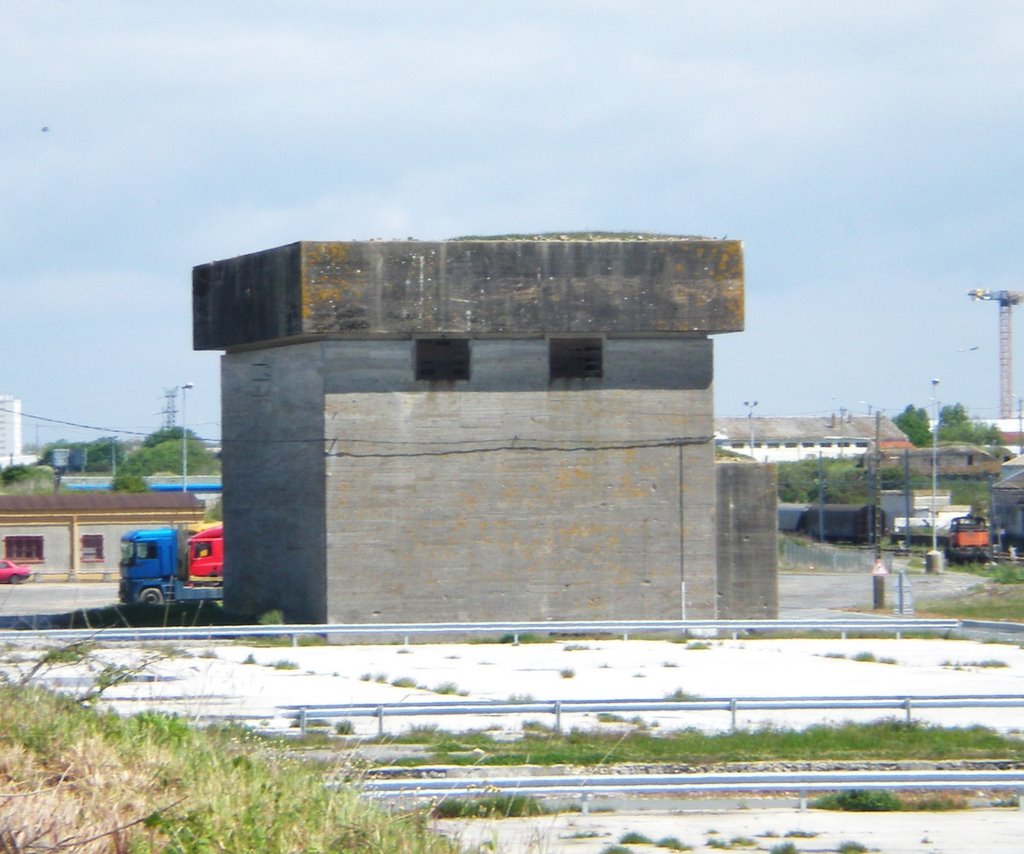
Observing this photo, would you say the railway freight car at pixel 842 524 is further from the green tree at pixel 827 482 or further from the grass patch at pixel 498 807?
the grass patch at pixel 498 807

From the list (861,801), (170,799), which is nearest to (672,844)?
(861,801)

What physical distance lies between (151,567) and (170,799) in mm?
41086

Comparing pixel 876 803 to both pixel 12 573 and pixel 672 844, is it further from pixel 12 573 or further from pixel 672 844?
pixel 12 573

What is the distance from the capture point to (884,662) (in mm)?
26312

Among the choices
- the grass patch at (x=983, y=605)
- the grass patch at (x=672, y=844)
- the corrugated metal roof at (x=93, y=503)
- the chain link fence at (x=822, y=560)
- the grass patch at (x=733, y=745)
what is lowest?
the chain link fence at (x=822, y=560)

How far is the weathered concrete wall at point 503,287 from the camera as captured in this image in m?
30.1

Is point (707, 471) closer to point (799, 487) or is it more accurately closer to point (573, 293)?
point (573, 293)

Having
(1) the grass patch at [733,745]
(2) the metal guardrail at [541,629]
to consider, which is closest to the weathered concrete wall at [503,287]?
(2) the metal guardrail at [541,629]

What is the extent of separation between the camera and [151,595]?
151 ft

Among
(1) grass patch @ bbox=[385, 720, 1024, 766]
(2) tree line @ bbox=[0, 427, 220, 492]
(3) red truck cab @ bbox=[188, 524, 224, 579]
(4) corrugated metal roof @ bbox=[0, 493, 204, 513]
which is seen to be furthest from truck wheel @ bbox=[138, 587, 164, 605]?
(2) tree line @ bbox=[0, 427, 220, 492]

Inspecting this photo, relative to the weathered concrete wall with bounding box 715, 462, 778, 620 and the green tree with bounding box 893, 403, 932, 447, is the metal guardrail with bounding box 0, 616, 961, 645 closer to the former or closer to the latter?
the weathered concrete wall with bounding box 715, 462, 778, 620

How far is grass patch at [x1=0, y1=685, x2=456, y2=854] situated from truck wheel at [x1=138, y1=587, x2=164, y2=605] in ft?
125

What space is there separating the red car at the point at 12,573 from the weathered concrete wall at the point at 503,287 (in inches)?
1408

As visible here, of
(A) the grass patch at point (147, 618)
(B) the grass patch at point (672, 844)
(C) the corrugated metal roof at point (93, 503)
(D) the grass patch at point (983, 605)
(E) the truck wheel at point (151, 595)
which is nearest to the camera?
(B) the grass patch at point (672, 844)
